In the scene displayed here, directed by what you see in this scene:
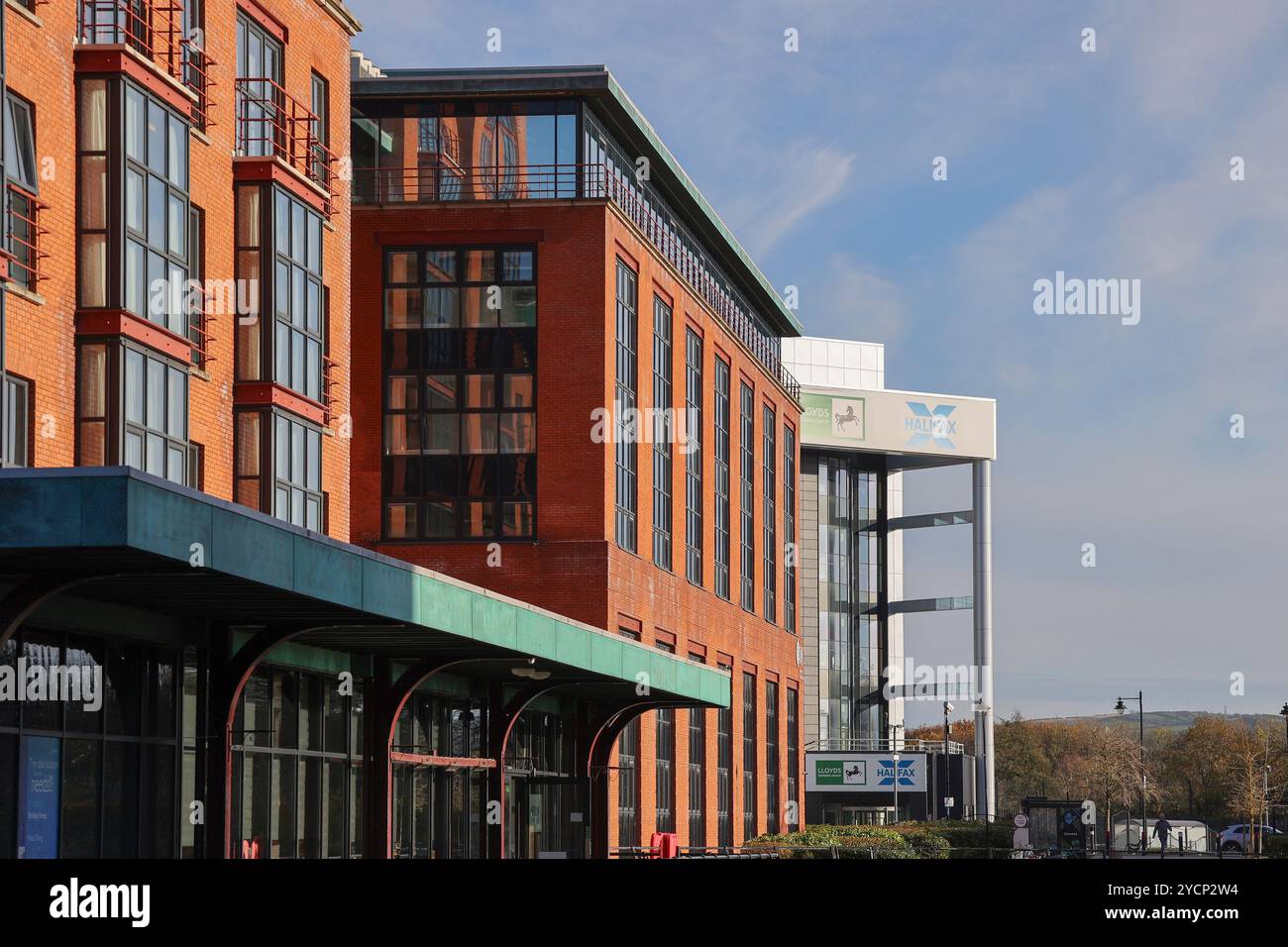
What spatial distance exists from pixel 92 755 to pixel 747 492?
161ft

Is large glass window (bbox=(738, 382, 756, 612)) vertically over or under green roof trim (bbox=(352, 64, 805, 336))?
under

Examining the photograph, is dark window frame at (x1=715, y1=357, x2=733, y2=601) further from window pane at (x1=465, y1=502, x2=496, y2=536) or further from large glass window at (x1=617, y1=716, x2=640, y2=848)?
window pane at (x1=465, y1=502, x2=496, y2=536)

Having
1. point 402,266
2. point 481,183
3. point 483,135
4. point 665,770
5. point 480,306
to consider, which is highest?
point 483,135

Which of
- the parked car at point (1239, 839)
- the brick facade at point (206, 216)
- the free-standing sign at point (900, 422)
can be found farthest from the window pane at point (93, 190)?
the free-standing sign at point (900, 422)

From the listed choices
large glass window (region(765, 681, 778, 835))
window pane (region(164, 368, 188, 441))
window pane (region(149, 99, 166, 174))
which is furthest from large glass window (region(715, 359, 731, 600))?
window pane (region(149, 99, 166, 174))

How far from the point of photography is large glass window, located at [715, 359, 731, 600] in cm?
6550

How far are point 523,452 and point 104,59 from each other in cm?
2246

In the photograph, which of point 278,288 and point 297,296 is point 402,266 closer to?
point 297,296

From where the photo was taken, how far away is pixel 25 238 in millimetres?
27578

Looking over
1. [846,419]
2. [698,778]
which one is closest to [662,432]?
[698,778]

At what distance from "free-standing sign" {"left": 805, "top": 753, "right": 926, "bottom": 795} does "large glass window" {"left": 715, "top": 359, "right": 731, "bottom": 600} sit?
86.1 feet

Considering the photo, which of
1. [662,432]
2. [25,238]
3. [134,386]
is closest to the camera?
[25,238]
